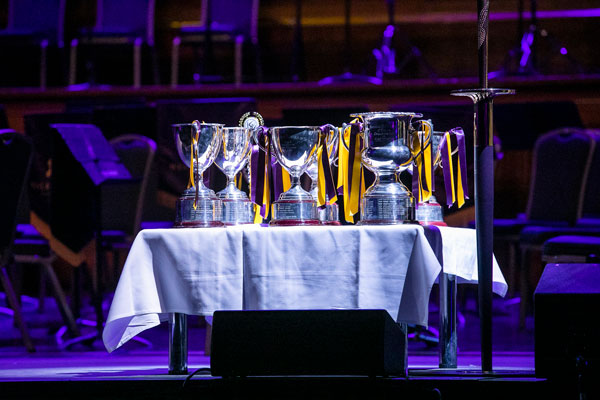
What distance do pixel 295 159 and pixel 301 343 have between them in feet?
1.70

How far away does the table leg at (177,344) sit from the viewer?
2074mm

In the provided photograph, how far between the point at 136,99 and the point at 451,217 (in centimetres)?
225

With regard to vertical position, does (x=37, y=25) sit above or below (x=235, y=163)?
above

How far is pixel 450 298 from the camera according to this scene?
2.27m

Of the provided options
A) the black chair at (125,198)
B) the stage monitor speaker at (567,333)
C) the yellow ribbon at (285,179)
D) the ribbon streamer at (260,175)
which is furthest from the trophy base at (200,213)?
the black chair at (125,198)

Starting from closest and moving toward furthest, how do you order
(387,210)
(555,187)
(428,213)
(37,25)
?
(387,210), (428,213), (555,187), (37,25)

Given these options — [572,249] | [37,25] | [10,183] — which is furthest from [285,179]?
[37,25]

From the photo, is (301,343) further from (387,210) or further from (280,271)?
(387,210)

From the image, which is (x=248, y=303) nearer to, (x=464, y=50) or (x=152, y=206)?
(x=152, y=206)

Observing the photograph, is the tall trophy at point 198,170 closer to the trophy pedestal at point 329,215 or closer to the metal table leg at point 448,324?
the trophy pedestal at point 329,215

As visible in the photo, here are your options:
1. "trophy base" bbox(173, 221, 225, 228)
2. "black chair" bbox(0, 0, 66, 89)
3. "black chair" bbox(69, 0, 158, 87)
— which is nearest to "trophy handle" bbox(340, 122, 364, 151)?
"trophy base" bbox(173, 221, 225, 228)

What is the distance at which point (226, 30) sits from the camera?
5.84 metres

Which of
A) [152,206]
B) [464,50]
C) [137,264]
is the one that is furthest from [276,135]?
[464,50]

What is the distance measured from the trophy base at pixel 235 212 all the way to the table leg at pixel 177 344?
254mm
